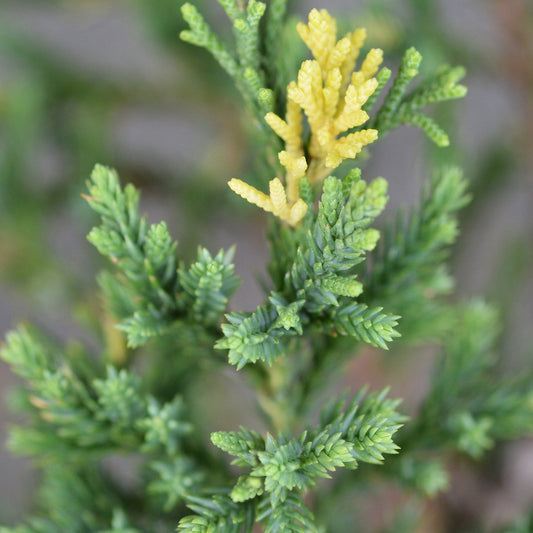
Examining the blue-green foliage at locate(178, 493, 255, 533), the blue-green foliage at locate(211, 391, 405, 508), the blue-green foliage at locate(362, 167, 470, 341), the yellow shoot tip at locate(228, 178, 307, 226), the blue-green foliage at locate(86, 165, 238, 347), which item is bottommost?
the blue-green foliage at locate(178, 493, 255, 533)

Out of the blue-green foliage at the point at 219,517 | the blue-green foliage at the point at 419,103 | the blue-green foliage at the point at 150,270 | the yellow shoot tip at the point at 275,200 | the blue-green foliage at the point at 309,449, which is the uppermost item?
the blue-green foliage at the point at 419,103

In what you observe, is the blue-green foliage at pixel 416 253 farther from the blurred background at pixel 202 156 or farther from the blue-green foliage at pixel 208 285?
the blurred background at pixel 202 156

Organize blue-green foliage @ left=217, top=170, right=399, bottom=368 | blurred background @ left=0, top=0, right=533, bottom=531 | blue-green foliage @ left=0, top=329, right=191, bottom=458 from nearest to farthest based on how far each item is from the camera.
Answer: blue-green foliage @ left=217, top=170, right=399, bottom=368, blue-green foliage @ left=0, top=329, right=191, bottom=458, blurred background @ left=0, top=0, right=533, bottom=531

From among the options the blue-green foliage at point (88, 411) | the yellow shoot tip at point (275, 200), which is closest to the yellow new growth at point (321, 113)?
the yellow shoot tip at point (275, 200)

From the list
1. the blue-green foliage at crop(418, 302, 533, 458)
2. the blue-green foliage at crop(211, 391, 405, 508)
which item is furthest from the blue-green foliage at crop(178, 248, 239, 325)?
the blue-green foliage at crop(418, 302, 533, 458)

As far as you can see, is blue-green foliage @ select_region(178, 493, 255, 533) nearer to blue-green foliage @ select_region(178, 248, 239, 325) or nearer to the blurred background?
blue-green foliage @ select_region(178, 248, 239, 325)

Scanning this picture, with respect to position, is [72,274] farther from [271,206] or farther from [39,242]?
[271,206]

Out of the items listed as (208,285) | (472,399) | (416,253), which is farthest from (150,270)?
(472,399)

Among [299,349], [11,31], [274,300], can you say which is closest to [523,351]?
[299,349]
